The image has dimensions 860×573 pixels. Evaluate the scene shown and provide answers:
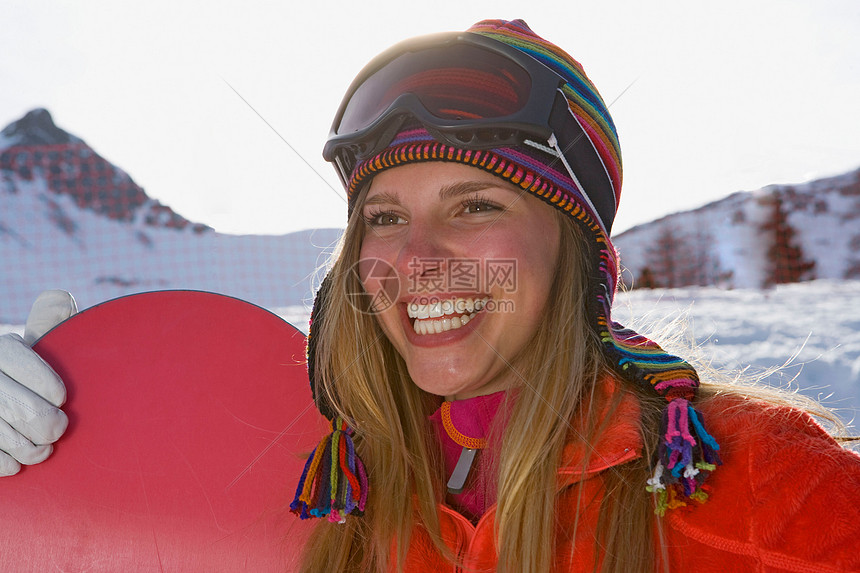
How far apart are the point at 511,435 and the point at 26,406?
1474 millimetres

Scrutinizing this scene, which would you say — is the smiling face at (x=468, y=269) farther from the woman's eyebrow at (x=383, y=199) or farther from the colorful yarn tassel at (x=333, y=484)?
the colorful yarn tassel at (x=333, y=484)

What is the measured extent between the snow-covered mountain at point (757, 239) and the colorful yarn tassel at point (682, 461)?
6.29 metres

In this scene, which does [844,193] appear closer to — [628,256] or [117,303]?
[628,256]

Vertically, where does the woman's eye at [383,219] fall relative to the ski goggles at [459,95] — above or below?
below

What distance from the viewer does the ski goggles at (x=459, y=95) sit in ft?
→ 5.10

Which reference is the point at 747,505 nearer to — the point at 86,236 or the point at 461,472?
the point at 461,472

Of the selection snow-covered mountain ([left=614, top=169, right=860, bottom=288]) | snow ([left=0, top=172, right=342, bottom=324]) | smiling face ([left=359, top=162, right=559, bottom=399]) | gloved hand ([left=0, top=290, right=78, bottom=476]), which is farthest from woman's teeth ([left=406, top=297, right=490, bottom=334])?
snow-covered mountain ([left=614, top=169, right=860, bottom=288])

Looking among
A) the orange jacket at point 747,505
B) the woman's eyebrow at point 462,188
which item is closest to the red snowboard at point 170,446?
the orange jacket at point 747,505

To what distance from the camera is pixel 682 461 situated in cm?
121

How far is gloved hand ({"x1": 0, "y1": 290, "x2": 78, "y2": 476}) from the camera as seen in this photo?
1.79m

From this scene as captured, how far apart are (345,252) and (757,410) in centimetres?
121

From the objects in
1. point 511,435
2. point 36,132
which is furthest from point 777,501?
point 36,132

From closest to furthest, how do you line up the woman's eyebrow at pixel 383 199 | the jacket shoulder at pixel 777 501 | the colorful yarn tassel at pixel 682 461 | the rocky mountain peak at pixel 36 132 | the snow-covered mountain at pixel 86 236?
the jacket shoulder at pixel 777 501 < the colorful yarn tassel at pixel 682 461 < the woman's eyebrow at pixel 383 199 < the snow-covered mountain at pixel 86 236 < the rocky mountain peak at pixel 36 132

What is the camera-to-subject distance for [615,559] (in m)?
1.28
